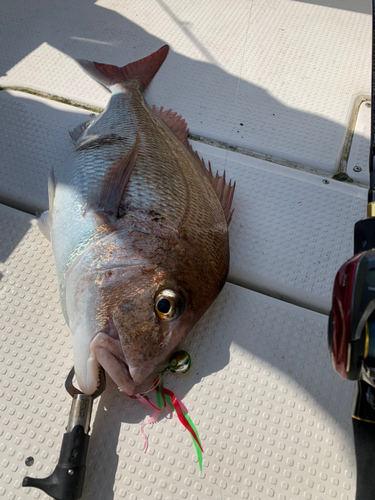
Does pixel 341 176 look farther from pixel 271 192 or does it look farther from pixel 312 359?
pixel 312 359

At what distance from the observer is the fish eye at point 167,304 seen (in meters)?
1.10

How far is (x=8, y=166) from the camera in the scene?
69.4 inches

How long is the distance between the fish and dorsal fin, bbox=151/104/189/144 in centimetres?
16

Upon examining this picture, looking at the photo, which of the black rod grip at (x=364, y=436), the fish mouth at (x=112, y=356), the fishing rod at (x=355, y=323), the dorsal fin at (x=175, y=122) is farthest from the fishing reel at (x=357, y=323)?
the dorsal fin at (x=175, y=122)

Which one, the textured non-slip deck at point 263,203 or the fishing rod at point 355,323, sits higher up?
the fishing rod at point 355,323

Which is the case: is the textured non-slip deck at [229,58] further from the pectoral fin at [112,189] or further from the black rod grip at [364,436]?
the black rod grip at [364,436]

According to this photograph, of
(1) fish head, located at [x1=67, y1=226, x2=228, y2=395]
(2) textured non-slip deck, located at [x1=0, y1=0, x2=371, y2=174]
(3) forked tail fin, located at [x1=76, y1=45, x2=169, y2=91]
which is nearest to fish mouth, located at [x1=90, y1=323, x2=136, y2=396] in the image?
(1) fish head, located at [x1=67, y1=226, x2=228, y2=395]

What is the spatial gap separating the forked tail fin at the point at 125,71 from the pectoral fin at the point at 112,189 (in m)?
0.82

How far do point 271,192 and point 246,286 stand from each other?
53cm

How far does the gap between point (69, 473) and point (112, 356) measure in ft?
1.07

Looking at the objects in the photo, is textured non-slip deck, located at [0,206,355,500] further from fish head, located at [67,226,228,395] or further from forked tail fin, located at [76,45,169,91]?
forked tail fin, located at [76,45,169,91]

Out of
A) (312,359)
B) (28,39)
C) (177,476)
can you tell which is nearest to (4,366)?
(177,476)

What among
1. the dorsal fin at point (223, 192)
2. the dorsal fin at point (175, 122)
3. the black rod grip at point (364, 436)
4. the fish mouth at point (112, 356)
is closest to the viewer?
the black rod grip at point (364, 436)

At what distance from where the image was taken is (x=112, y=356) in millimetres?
1069
